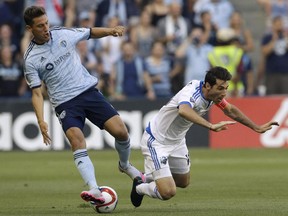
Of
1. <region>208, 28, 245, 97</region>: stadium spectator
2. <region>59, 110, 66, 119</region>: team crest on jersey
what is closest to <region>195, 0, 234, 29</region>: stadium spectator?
<region>208, 28, 245, 97</region>: stadium spectator

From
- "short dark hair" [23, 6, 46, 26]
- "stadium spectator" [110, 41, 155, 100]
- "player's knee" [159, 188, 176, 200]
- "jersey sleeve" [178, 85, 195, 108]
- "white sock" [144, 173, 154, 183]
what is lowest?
"stadium spectator" [110, 41, 155, 100]

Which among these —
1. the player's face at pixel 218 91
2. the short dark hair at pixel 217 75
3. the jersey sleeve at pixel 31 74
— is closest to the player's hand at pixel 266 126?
the player's face at pixel 218 91

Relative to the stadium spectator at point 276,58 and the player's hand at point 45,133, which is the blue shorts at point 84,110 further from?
the stadium spectator at point 276,58

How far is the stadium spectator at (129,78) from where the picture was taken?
70.3 ft

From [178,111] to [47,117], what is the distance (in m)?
Result: 10.7

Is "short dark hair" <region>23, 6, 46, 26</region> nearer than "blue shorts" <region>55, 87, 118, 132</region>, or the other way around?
"short dark hair" <region>23, 6, 46, 26</region>

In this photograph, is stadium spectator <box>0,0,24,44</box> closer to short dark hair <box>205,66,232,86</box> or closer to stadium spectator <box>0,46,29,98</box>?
stadium spectator <box>0,46,29,98</box>

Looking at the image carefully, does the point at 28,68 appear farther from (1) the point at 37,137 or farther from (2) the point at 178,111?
(1) the point at 37,137

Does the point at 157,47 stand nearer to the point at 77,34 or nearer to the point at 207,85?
the point at 77,34

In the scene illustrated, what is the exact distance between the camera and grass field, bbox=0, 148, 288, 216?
10.8 metres

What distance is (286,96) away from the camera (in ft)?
69.2

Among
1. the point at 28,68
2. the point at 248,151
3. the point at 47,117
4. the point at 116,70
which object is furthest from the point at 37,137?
the point at 28,68

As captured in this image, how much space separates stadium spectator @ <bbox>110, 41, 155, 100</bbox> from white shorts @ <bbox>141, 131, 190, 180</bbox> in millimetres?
9983

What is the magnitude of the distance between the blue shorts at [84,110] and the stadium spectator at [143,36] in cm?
1093
